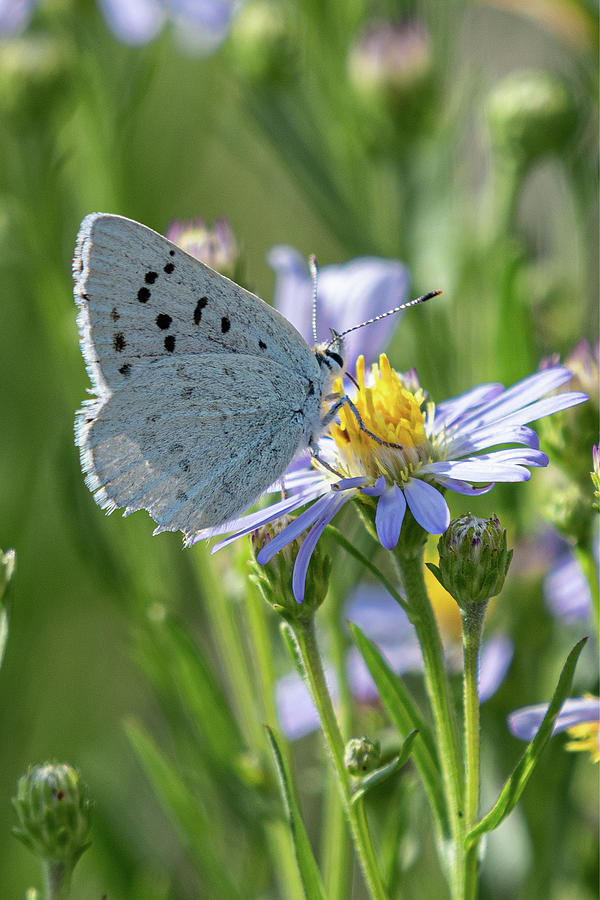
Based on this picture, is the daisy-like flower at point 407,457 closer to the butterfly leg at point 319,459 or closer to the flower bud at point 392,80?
the butterfly leg at point 319,459

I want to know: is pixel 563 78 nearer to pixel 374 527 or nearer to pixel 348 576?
pixel 348 576

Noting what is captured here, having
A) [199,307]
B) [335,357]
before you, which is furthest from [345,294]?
[199,307]

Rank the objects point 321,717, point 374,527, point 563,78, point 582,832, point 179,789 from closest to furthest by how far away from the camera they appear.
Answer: point 321,717 < point 374,527 < point 179,789 < point 582,832 < point 563,78

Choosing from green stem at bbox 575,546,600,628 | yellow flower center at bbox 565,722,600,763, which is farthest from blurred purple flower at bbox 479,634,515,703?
green stem at bbox 575,546,600,628

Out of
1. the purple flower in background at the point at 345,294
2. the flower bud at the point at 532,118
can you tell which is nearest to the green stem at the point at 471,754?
the purple flower in background at the point at 345,294

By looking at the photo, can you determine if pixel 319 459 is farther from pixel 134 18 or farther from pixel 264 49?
pixel 134 18

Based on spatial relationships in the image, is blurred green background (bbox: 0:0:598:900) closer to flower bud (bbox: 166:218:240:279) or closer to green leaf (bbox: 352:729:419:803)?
flower bud (bbox: 166:218:240:279)

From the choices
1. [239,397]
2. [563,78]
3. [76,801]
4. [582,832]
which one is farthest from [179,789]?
[563,78]
